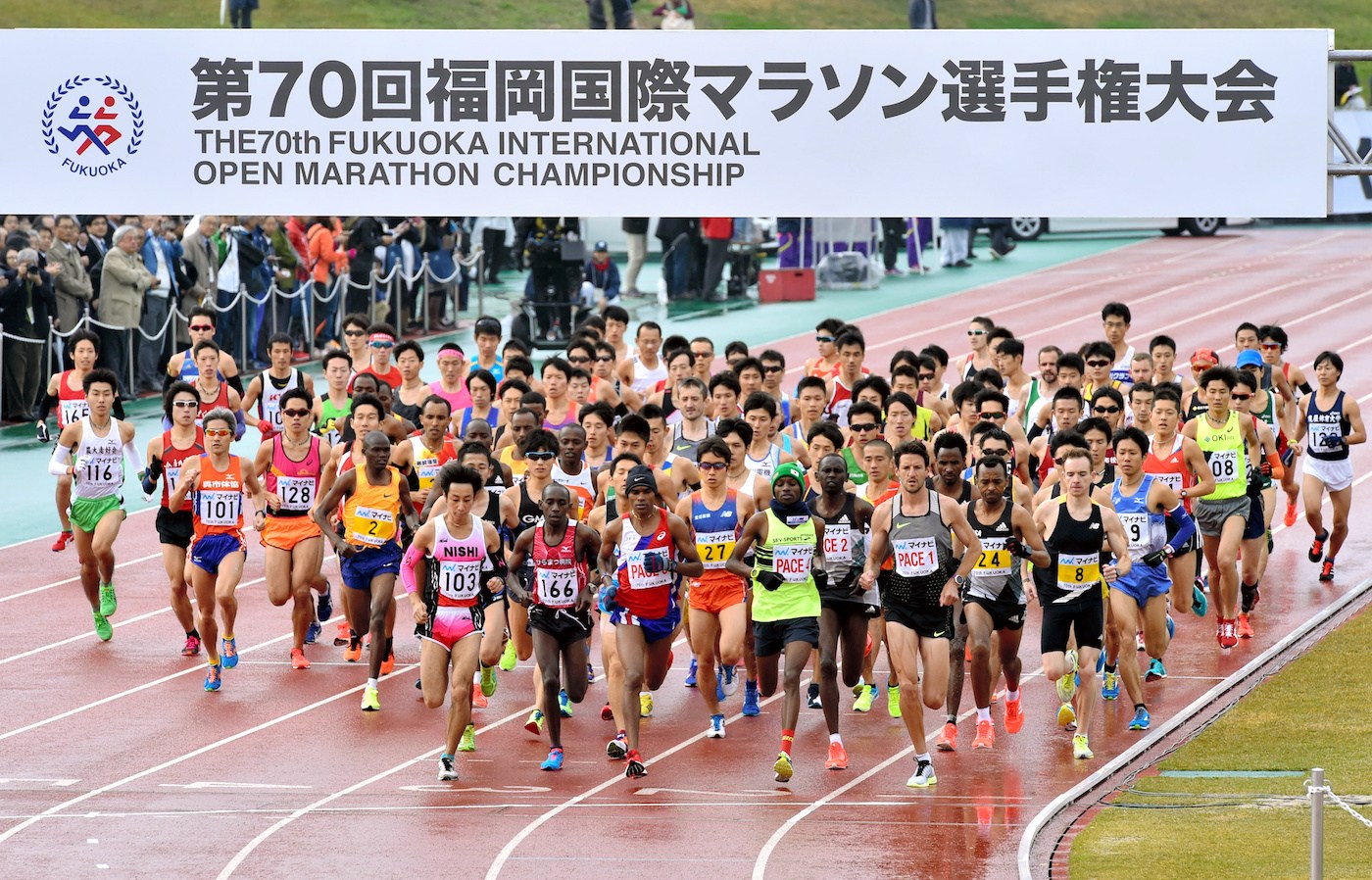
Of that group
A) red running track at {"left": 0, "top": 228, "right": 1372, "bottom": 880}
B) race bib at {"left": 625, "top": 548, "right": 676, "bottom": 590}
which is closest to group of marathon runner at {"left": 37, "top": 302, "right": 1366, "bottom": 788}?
race bib at {"left": 625, "top": 548, "right": 676, "bottom": 590}

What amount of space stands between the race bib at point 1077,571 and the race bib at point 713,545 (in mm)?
2046

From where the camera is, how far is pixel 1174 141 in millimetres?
13781

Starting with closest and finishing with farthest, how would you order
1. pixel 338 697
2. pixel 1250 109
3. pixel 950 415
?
pixel 1250 109 < pixel 338 697 < pixel 950 415

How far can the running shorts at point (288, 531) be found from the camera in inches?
615

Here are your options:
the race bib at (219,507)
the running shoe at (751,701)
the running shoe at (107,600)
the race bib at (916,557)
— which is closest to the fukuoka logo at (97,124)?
the race bib at (219,507)

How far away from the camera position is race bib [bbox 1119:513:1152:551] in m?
14.2

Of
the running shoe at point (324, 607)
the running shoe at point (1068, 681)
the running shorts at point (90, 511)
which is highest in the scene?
the running shorts at point (90, 511)

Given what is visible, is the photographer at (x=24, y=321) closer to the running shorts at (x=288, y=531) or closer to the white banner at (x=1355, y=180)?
the running shorts at (x=288, y=531)

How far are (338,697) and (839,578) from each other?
13.5 ft

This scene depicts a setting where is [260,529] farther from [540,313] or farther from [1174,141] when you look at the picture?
[540,313]

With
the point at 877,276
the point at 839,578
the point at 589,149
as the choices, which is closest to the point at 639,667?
the point at 839,578

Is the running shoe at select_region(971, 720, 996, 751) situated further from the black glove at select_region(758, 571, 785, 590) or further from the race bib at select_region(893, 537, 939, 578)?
the black glove at select_region(758, 571, 785, 590)

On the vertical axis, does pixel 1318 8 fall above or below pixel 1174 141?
above

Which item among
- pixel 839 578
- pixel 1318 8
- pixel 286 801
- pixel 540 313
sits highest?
pixel 1318 8
